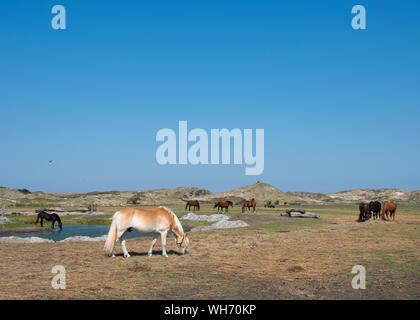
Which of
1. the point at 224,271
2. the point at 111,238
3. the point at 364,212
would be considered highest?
the point at 111,238

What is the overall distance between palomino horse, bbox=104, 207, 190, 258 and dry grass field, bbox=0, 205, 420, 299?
0.76m

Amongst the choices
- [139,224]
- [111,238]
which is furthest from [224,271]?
[111,238]

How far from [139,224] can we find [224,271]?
474 cm

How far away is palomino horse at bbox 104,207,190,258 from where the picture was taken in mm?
15984

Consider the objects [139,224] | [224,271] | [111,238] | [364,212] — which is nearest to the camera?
[224,271]

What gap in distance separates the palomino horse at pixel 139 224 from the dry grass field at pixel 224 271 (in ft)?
2.48

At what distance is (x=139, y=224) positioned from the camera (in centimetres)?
1623

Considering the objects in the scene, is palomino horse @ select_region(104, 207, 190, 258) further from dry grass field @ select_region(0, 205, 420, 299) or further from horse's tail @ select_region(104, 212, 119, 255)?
dry grass field @ select_region(0, 205, 420, 299)

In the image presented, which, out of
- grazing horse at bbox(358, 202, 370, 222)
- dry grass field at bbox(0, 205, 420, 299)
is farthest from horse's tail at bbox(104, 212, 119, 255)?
grazing horse at bbox(358, 202, 370, 222)

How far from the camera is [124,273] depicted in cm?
1281

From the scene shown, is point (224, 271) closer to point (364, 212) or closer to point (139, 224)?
point (139, 224)

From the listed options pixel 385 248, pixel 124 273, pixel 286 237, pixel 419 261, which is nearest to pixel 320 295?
pixel 124 273

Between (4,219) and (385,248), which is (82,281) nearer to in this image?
(385,248)
